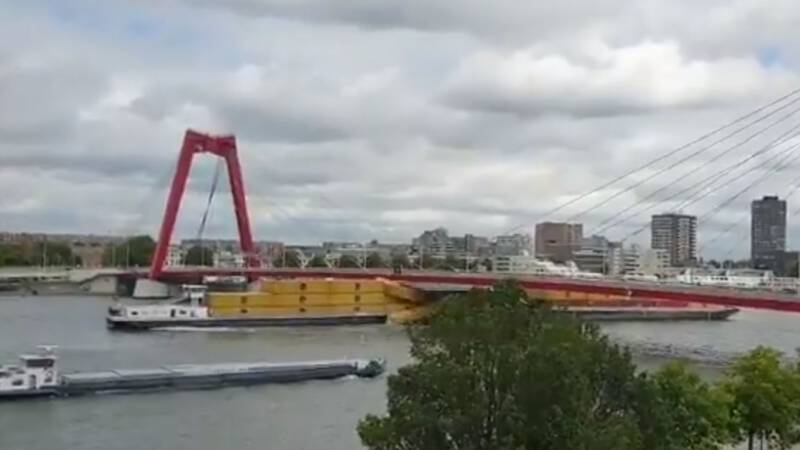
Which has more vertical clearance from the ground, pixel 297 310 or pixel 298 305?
pixel 298 305

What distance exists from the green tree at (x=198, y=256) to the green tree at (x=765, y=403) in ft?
164

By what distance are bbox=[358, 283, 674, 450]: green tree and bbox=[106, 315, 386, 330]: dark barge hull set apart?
2301cm

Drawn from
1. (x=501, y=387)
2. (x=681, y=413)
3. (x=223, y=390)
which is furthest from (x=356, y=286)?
(x=501, y=387)

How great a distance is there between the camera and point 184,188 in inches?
1433

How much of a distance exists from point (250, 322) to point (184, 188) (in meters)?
6.63

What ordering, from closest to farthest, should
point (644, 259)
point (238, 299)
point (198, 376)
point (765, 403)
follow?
point (765, 403) < point (198, 376) < point (238, 299) < point (644, 259)

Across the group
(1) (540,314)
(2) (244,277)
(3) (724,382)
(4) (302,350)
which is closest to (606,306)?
(2) (244,277)

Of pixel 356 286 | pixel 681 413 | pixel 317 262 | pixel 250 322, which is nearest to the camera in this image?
pixel 681 413

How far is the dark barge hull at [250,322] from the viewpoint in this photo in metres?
28.6

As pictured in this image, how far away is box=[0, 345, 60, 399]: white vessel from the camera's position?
16312 millimetres

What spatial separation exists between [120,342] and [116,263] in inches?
1465

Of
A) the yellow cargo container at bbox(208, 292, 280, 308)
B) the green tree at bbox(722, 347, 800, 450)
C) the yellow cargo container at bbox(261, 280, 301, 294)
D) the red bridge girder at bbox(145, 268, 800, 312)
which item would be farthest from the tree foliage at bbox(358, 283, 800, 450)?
the yellow cargo container at bbox(261, 280, 301, 294)

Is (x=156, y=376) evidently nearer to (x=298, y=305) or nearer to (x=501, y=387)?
(x=501, y=387)

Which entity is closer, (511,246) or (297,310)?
(297,310)
